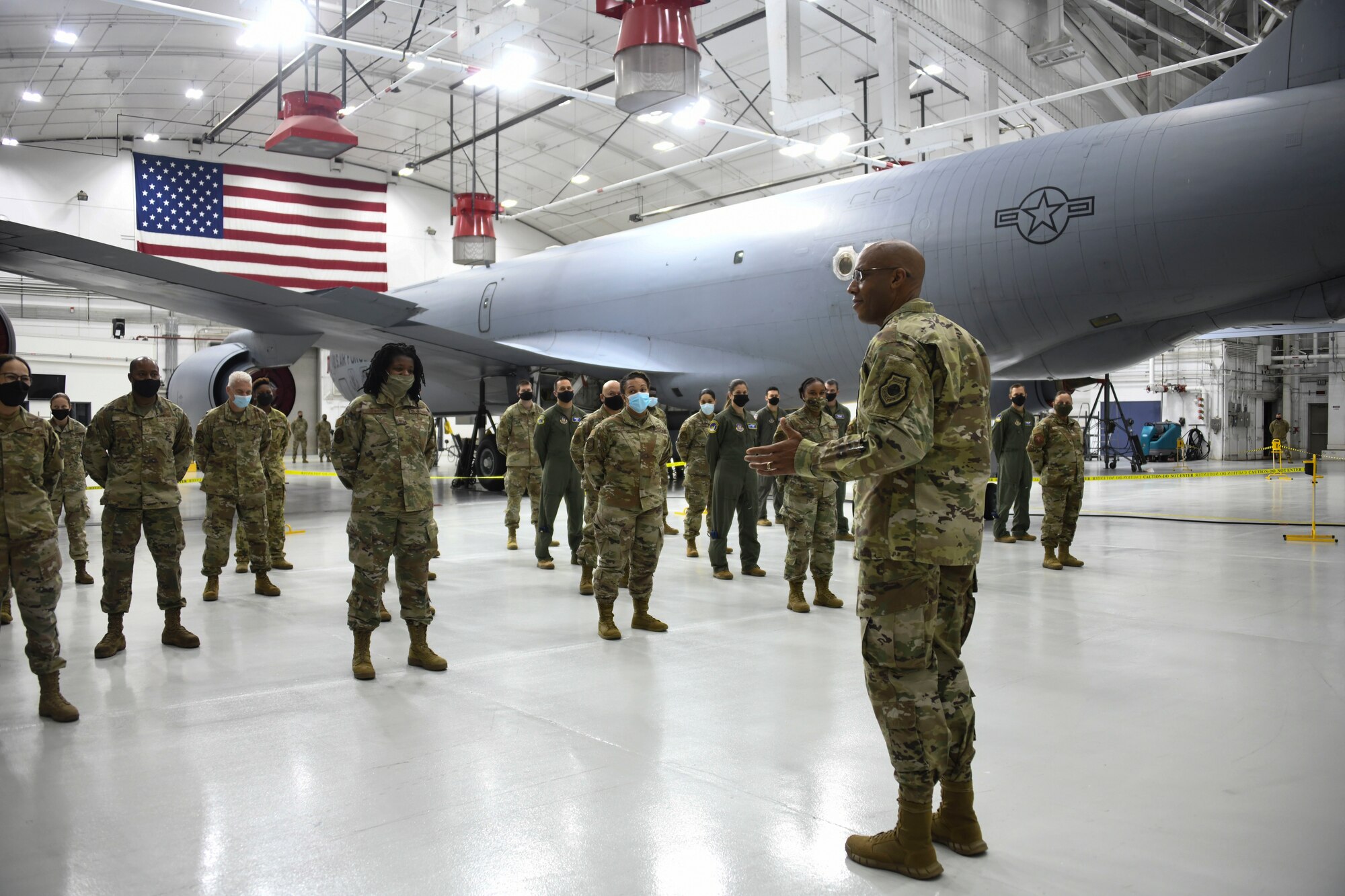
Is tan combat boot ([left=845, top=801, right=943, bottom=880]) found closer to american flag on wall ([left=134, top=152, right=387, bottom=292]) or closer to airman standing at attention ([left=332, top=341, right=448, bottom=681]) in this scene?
airman standing at attention ([left=332, top=341, right=448, bottom=681])

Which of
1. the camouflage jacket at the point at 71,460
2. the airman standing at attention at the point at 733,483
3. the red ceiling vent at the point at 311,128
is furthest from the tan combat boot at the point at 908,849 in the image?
the red ceiling vent at the point at 311,128

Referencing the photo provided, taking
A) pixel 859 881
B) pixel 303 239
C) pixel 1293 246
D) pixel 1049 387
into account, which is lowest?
pixel 859 881

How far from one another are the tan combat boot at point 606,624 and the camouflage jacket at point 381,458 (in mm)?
1247

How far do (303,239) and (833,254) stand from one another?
1894cm

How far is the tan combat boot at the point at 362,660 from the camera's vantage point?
434 centimetres

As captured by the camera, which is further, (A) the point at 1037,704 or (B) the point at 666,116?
(B) the point at 666,116

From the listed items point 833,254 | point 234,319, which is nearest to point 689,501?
point 833,254

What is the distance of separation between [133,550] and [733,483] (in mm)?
4256

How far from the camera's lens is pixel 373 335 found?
11.1 metres

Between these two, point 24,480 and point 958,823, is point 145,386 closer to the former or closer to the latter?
point 24,480

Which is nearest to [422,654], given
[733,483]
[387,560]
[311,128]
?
[387,560]

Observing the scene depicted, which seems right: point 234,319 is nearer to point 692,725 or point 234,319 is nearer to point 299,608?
point 299,608

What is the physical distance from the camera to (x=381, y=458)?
175 inches

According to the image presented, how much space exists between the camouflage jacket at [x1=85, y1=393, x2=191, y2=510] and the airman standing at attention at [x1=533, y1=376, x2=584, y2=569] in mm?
3072
